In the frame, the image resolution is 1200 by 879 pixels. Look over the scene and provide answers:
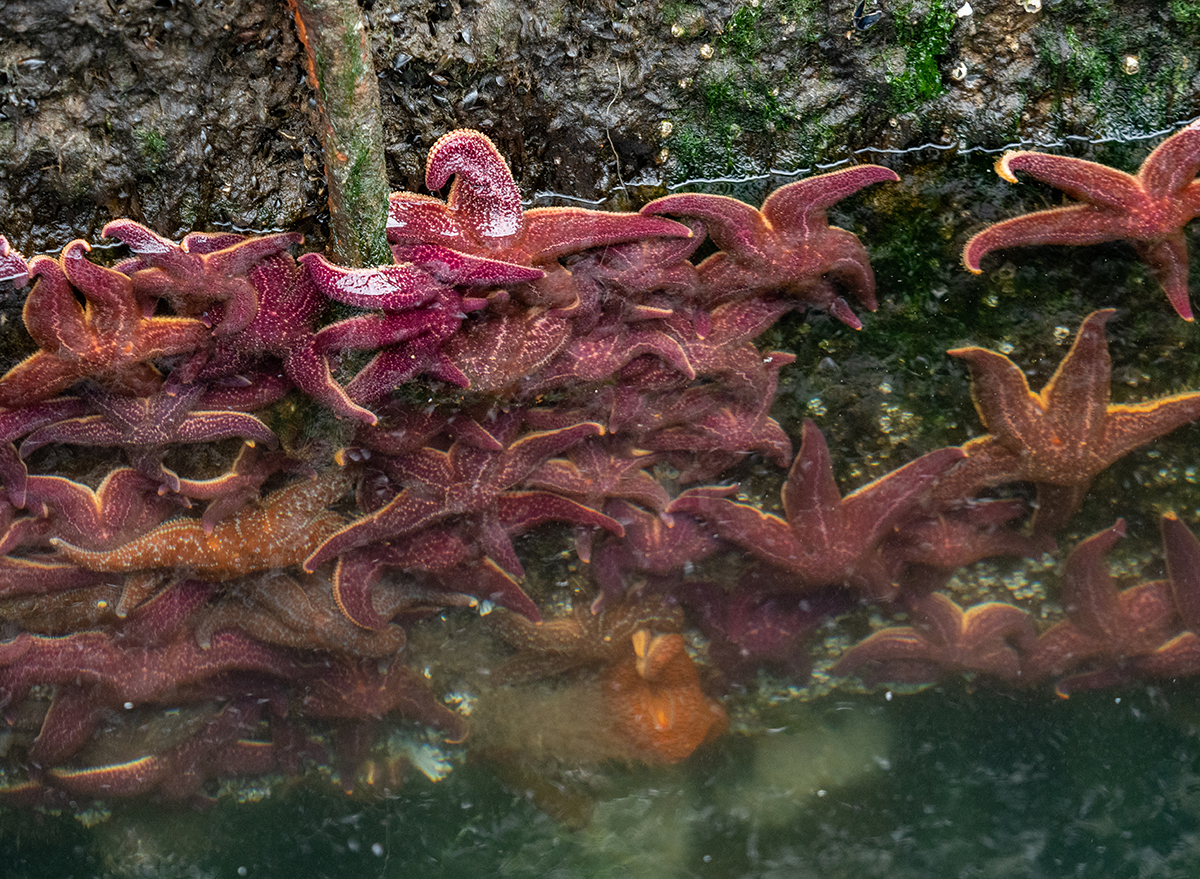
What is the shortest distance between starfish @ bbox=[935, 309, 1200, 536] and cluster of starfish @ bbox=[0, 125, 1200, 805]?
1cm

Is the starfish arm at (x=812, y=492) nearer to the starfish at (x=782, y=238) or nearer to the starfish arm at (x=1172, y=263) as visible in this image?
the starfish at (x=782, y=238)

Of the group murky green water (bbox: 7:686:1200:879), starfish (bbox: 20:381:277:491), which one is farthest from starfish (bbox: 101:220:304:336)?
murky green water (bbox: 7:686:1200:879)

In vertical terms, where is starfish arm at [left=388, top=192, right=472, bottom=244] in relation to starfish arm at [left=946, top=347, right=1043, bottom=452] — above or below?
above

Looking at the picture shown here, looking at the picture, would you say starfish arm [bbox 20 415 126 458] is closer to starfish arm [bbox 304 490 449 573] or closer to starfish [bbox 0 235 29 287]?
starfish [bbox 0 235 29 287]

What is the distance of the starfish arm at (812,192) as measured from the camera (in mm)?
2396

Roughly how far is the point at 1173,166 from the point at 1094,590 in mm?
1407

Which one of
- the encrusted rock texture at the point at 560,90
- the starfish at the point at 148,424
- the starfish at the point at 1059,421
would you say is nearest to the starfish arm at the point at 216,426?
the starfish at the point at 148,424

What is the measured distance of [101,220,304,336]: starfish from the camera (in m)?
2.15

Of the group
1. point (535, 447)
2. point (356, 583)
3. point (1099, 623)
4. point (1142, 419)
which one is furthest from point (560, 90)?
point (1099, 623)

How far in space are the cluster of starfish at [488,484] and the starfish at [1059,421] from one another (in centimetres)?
1

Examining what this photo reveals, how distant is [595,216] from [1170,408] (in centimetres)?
191

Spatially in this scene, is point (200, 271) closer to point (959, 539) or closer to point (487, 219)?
point (487, 219)

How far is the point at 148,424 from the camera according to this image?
2285 mm

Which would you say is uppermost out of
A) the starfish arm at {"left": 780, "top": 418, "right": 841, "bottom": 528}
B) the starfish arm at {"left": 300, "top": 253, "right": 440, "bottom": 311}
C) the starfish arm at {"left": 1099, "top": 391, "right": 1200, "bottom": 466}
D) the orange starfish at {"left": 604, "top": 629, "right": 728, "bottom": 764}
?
the starfish arm at {"left": 300, "top": 253, "right": 440, "bottom": 311}
